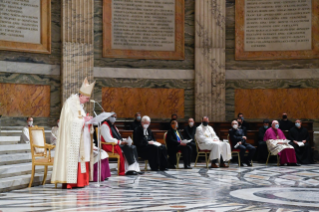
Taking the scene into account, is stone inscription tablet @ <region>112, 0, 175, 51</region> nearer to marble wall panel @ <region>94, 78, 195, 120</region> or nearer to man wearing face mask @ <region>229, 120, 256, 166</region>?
marble wall panel @ <region>94, 78, 195, 120</region>

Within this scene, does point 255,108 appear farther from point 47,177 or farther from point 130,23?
point 47,177

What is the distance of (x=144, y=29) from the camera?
13.8 meters

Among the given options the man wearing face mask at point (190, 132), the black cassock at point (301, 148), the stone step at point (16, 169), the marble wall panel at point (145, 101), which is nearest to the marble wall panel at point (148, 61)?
the marble wall panel at point (145, 101)

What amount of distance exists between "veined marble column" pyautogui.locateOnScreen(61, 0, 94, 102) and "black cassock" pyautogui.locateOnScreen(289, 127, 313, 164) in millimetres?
5816

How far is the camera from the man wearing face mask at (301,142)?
11930mm

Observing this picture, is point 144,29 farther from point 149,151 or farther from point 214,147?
point 149,151

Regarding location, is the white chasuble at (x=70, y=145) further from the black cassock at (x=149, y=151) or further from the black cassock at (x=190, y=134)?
the black cassock at (x=190, y=134)

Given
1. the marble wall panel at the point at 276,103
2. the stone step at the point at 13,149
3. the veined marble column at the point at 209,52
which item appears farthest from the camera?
the veined marble column at the point at 209,52

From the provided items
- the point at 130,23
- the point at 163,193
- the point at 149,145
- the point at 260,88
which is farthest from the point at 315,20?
the point at 163,193

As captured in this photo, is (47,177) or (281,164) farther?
(281,164)

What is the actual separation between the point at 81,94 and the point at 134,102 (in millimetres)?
6279

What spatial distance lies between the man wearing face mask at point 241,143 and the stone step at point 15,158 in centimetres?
518

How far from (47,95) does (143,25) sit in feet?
11.6

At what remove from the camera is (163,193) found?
253 inches
